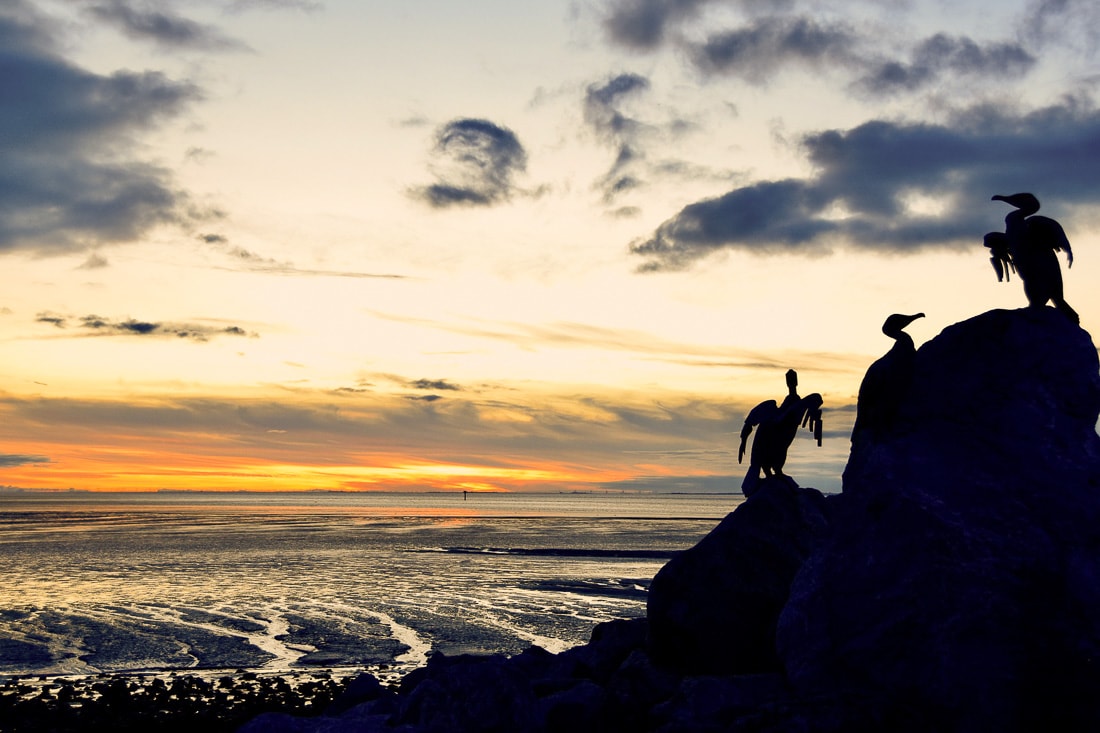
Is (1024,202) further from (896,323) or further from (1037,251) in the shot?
(896,323)

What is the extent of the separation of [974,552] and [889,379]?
2218 millimetres

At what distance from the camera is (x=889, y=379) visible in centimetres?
1066

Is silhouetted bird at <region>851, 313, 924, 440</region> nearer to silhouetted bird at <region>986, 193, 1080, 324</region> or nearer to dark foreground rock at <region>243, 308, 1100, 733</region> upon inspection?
dark foreground rock at <region>243, 308, 1100, 733</region>

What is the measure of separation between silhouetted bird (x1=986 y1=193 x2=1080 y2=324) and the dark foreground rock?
19.6 inches

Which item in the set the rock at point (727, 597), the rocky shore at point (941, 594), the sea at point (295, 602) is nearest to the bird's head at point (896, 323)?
the rocky shore at point (941, 594)

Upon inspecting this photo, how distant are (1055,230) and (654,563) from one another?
39224 millimetres

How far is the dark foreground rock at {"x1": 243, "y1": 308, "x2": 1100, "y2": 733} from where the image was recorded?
9.08m

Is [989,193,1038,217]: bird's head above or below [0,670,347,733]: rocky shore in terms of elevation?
above

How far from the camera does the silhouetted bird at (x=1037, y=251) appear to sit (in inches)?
442

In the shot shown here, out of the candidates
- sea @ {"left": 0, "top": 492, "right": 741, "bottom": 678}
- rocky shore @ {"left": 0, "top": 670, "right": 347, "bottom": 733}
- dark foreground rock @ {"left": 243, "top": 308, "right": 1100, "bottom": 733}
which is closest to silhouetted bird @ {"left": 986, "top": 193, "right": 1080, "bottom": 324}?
dark foreground rock @ {"left": 243, "top": 308, "right": 1100, "bottom": 733}

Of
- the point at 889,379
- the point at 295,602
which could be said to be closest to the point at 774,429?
the point at 889,379

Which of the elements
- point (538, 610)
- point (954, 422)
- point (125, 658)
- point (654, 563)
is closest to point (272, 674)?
point (125, 658)

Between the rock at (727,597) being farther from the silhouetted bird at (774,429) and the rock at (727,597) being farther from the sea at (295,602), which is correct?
the sea at (295,602)

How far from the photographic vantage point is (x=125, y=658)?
22.2 meters
